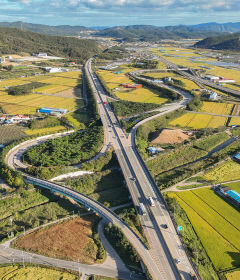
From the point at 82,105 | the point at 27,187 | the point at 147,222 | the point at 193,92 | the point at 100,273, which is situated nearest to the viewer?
the point at 100,273

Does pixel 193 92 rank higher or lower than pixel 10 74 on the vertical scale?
higher

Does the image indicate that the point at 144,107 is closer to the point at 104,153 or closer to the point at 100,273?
the point at 104,153

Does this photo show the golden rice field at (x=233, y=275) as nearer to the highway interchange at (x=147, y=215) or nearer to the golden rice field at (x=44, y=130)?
the highway interchange at (x=147, y=215)

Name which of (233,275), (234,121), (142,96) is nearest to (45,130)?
(142,96)

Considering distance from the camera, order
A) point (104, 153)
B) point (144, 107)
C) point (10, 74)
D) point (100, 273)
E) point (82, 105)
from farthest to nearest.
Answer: point (10, 74) < point (82, 105) < point (144, 107) < point (104, 153) < point (100, 273)

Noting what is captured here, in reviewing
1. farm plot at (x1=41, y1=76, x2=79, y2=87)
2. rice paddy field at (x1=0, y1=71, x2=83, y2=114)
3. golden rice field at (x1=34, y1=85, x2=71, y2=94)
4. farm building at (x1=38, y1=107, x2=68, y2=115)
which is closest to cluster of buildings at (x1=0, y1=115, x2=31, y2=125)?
rice paddy field at (x1=0, y1=71, x2=83, y2=114)

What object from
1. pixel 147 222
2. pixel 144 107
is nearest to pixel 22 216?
pixel 147 222
